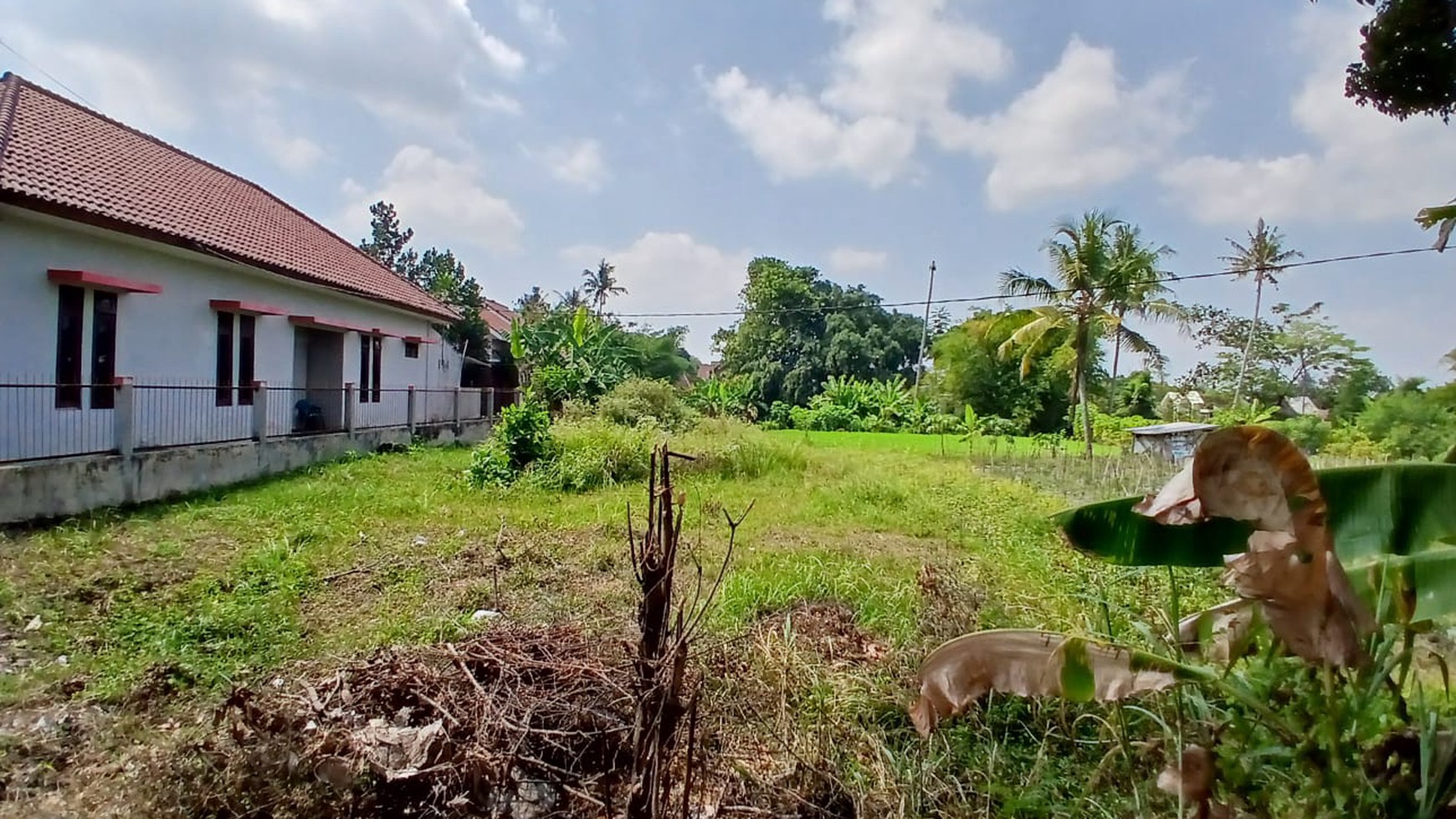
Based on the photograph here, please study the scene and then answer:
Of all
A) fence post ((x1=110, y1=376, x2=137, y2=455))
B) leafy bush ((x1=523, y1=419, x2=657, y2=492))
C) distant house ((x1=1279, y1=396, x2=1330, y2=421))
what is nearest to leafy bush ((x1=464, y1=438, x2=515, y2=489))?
leafy bush ((x1=523, y1=419, x2=657, y2=492))

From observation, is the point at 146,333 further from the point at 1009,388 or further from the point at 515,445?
the point at 1009,388

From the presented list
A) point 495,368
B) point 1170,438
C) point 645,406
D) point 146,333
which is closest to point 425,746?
point 146,333

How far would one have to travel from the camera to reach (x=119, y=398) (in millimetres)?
7961

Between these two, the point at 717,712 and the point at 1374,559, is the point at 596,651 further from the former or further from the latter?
the point at 1374,559

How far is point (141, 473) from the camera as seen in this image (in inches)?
320

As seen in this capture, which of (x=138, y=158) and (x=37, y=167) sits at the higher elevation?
(x=138, y=158)

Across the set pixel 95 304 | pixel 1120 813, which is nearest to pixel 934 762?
pixel 1120 813

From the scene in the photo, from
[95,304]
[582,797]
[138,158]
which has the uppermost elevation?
[138,158]

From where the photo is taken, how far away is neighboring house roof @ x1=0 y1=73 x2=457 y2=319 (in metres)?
8.15

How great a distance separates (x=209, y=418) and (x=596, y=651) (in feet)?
32.8

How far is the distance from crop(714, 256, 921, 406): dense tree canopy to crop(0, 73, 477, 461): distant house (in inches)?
787

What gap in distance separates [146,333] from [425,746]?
10176mm

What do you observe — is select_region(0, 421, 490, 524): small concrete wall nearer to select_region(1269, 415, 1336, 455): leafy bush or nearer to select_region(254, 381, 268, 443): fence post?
select_region(254, 381, 268, 443): fence post

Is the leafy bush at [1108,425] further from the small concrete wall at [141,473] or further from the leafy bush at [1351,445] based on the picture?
the small concrete wall at [141,473]
